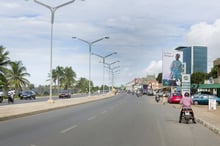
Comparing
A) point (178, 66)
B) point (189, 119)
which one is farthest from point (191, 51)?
point (189, 119)

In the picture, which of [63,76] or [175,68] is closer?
[175,68]

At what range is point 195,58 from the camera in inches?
6452

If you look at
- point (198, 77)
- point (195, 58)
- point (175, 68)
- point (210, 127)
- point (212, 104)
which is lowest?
point (210, 127)

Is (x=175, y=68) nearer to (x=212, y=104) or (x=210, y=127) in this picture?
(x=212, y=104)

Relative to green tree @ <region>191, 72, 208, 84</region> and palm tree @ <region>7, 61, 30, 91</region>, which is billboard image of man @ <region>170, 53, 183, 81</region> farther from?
green tree @ <region>191, 72, 208, 84</region>

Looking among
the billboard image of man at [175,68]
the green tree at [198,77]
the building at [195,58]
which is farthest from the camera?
the building at [195,58]

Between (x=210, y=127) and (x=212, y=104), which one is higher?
(x=212, y=104)

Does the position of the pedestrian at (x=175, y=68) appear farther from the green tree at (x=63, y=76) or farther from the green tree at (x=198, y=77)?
the green tree at (x=63, y=76)

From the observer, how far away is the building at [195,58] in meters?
162

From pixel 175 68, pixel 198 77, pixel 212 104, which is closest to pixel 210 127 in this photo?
pixel 212 104

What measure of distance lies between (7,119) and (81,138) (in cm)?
1073

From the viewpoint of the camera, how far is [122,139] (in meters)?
15.6

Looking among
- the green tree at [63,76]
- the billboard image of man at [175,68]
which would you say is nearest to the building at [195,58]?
the green tree at [63,76]

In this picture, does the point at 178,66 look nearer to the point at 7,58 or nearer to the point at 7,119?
the point at 7,58
